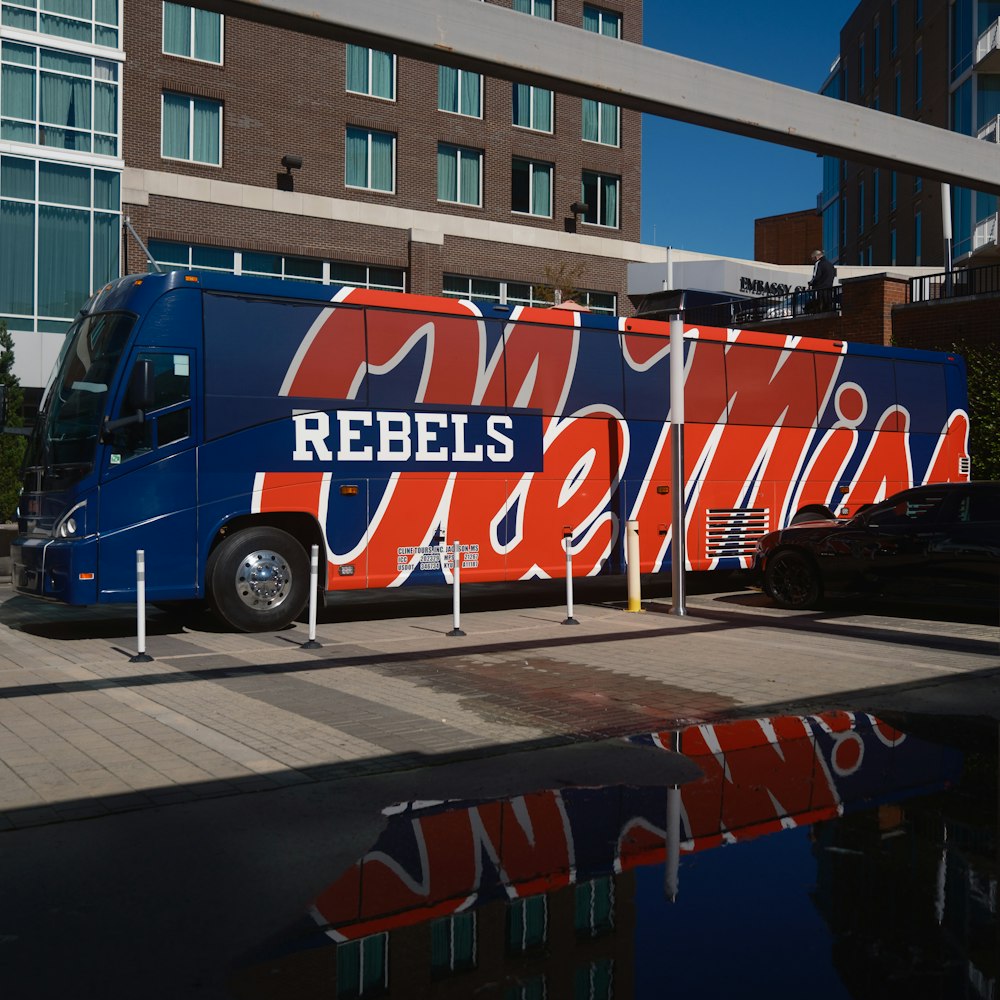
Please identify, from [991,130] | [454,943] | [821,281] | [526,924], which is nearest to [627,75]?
[526,924]

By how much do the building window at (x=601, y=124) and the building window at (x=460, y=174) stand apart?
4.42 m

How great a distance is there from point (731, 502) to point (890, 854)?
12.3 metres

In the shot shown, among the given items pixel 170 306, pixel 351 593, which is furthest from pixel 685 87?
pixel 351 593

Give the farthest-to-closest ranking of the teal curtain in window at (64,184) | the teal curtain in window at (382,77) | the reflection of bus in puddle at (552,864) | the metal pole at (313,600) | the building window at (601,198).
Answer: the building window at (601,198)
the teal curtain in window at (382,77)
the teal curtain in window at (64,184)
the metal pole at (313,600)
the reflection of bus in puddle at (552,864)

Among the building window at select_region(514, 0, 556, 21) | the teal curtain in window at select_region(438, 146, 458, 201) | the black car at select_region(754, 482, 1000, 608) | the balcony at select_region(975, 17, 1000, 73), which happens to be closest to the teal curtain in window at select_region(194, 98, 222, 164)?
the teal curtain in window at select_region(438, 146, 458, 201)

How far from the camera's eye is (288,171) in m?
34.5

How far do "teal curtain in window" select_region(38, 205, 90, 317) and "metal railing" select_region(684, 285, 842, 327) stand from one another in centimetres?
1559

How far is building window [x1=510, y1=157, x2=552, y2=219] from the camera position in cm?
3928

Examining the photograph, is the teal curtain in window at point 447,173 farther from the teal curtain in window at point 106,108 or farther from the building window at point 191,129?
the teal curtain in window at point 106,108

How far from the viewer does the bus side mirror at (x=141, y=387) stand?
39.0 ft

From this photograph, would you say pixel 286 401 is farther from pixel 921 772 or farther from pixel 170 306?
pixel 921 772

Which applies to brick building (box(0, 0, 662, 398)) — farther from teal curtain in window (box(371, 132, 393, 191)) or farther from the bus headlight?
the bus headlight

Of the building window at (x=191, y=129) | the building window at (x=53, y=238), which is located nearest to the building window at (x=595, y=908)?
the building window at (x=53, y=238)

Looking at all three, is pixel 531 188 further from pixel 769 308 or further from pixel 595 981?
pixel 595 981
